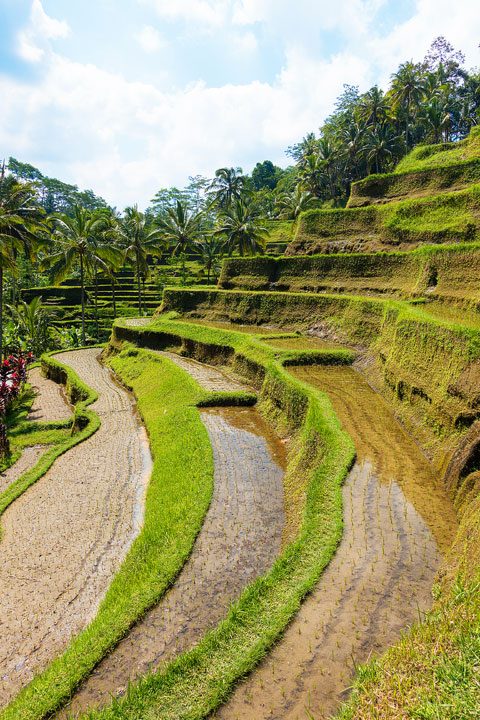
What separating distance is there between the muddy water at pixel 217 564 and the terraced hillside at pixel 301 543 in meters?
0.03

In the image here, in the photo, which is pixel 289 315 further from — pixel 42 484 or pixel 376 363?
pixel 42 484

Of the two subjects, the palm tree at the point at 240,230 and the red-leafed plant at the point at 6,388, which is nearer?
the red-leafed plant at the point at 6,388

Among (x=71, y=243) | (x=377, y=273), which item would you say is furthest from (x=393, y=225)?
(x=71, y=243)

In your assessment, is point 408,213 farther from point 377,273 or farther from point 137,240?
point 137,240

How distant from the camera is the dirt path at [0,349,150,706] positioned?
661 centimetres

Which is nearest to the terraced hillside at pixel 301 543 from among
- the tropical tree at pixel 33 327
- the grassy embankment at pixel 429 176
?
the grassy embankment at pixel 429 176

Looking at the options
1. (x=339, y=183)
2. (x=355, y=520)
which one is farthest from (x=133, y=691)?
(x=339, y=183)

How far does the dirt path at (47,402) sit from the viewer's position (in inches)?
742

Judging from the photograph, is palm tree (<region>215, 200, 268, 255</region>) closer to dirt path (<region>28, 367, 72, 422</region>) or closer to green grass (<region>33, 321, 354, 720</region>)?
dirt path (<region>28, 367, 72, 422</region>)

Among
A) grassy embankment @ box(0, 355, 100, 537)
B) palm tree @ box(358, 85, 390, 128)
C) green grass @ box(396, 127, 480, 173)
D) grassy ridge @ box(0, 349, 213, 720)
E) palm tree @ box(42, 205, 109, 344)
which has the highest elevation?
palm tree @ box(358, 85, 390, 128)

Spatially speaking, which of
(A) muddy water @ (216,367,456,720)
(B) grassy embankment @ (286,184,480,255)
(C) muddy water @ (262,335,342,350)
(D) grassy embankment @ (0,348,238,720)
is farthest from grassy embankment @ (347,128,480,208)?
(A) muddy water @ (216,367,456,720)

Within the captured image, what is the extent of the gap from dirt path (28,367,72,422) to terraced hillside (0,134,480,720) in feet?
8.48

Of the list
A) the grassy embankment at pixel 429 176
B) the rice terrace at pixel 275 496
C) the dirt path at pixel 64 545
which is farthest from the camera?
the grassy embankment at pixel 429 176

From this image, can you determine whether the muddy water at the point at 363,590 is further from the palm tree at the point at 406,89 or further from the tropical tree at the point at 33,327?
the palm tree at the point at 406,89
